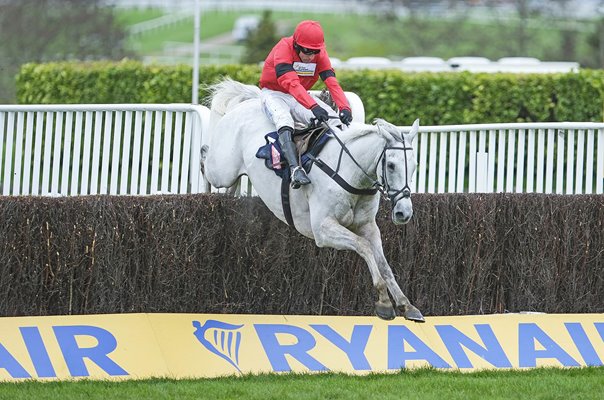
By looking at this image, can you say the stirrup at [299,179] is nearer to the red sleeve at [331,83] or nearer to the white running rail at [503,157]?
the red sleeve at [331,83]

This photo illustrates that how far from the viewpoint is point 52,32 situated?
98.1 feet

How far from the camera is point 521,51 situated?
35438mm

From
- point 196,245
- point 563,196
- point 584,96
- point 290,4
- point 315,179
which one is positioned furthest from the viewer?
point 290,4

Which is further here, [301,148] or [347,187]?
[301,148]

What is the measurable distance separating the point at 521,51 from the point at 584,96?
60.6 ft

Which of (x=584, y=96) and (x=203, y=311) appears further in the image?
(x=584, y=96)

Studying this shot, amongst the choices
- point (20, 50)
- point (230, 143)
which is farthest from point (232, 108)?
point (20, 50)

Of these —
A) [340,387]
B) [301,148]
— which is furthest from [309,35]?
[340,387]

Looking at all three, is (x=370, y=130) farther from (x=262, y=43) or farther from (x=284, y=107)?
(x=262, y=43)

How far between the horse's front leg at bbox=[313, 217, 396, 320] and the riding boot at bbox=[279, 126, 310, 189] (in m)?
0.30

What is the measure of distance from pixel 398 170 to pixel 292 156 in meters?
1.04

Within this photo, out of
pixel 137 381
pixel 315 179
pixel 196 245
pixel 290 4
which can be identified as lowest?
pixel 137 381

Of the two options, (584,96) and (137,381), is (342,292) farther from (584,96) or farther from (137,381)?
(584,96)

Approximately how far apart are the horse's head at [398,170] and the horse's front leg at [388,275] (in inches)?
23.6
